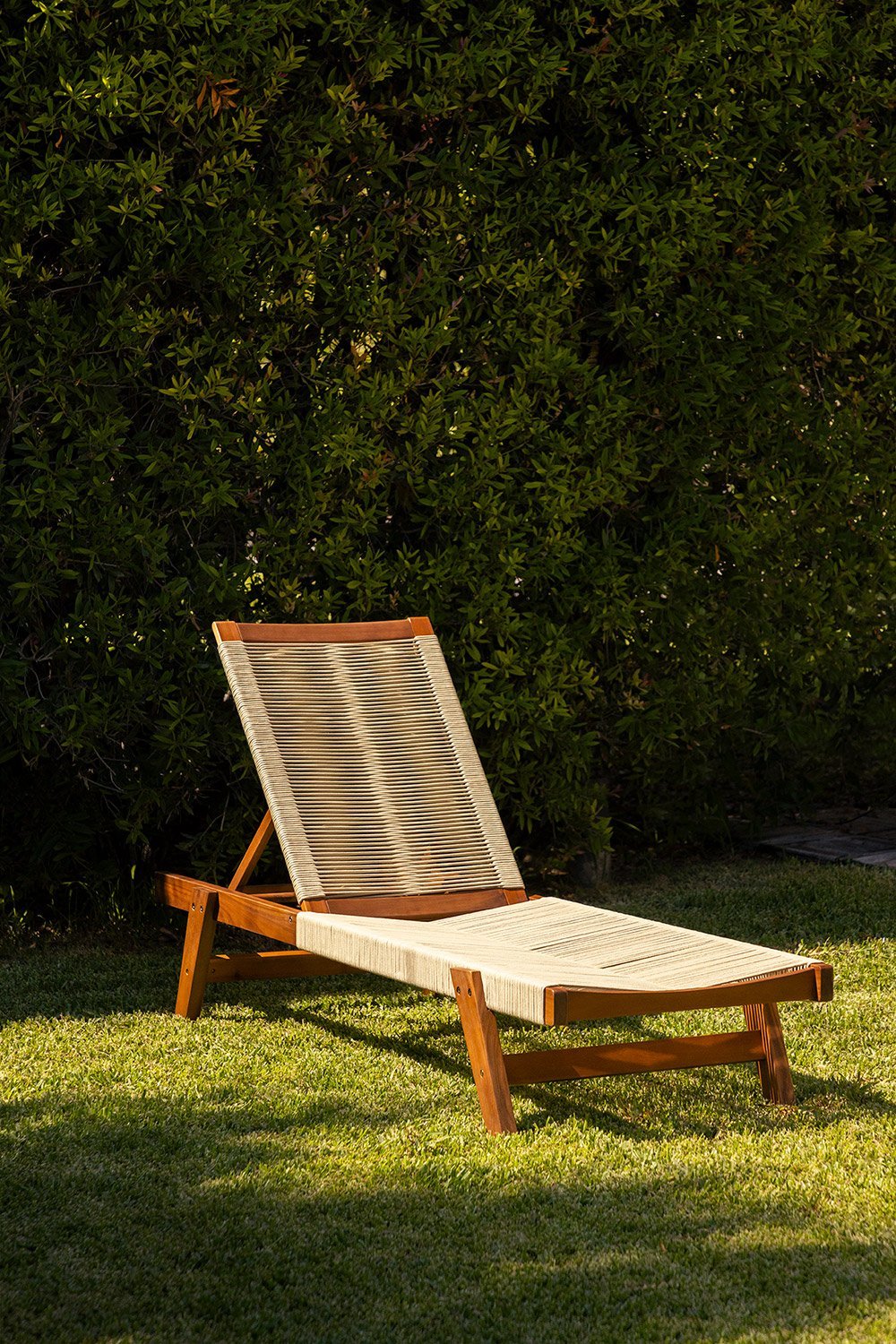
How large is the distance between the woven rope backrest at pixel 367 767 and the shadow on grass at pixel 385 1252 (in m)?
1.09

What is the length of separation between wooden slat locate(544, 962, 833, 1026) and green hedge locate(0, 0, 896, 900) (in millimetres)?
2093

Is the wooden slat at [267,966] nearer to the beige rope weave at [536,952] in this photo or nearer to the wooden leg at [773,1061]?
the beige rope weave at [536,952]

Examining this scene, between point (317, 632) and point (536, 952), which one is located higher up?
point (317, 632)

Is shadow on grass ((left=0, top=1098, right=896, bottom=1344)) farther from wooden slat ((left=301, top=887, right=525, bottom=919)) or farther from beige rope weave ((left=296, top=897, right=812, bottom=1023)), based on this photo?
wooden slat ((left=301, top=887, right=525, bottom=919))

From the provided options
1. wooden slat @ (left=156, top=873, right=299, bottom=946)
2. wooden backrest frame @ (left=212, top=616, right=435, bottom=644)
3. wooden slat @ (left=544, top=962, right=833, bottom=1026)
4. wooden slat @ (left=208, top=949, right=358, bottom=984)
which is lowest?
wooden slat @ (left=208, top=949, right=358, bottom=984)

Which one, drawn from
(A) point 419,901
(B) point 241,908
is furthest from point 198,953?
(A) point 419,901

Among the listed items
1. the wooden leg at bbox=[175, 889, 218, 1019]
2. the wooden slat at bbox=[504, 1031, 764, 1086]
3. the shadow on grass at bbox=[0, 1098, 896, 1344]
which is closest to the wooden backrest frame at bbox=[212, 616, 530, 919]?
the wooden leg at bbox=[175, 889, 218, 1019]

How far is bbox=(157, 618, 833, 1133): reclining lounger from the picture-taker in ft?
11.8

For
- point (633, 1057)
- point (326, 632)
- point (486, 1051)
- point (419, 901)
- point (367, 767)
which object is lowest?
point (633, 1057)

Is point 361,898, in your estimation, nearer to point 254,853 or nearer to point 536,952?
point 254,853

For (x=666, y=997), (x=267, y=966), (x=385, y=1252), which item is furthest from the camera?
(x=267, y=966)

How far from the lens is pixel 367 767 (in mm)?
4797

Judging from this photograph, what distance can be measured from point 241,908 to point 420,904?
491 mm

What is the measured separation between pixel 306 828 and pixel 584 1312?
6.55 ft
